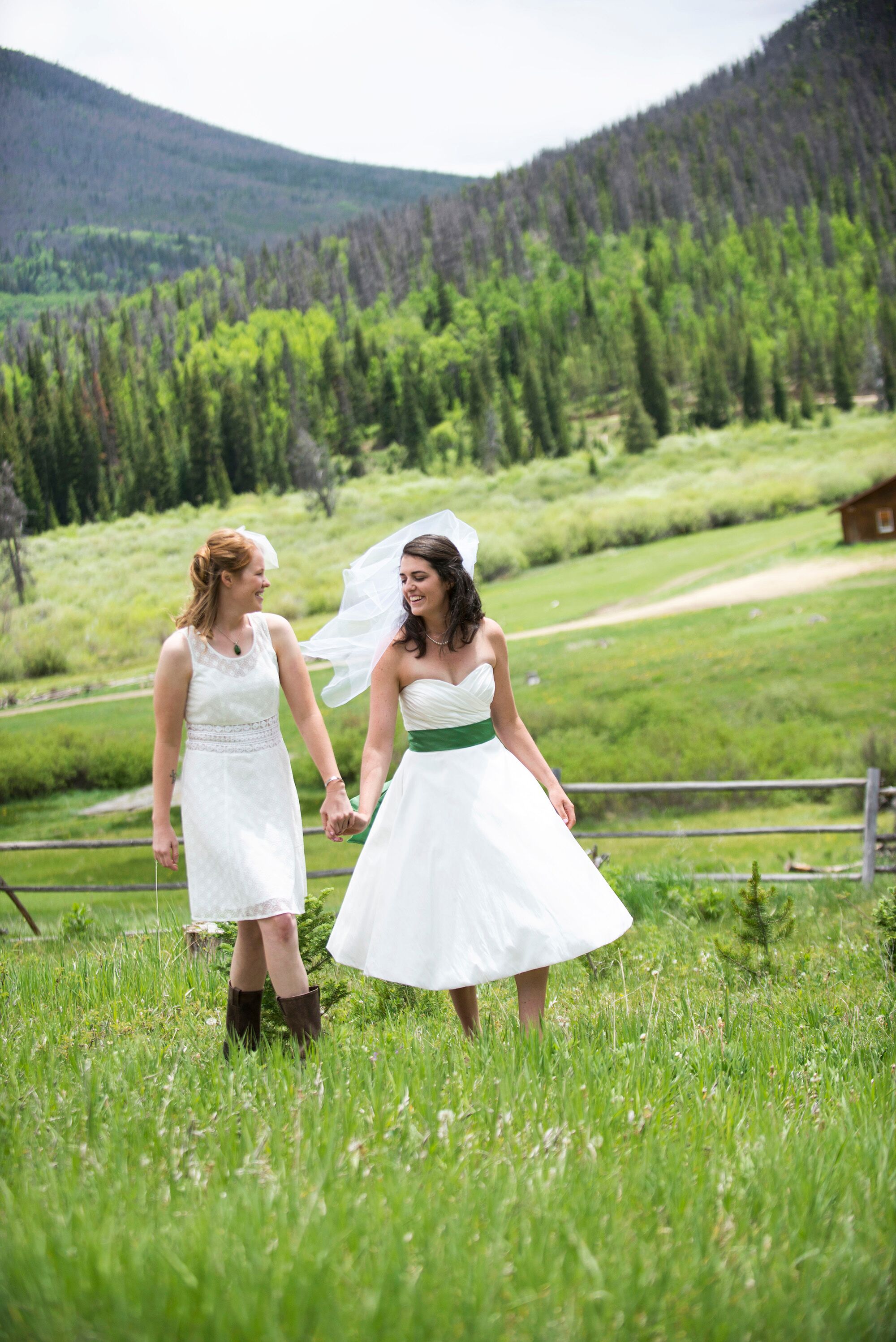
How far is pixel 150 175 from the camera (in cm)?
1276

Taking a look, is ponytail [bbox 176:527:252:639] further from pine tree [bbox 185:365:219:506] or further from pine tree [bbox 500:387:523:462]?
pine tree [bbox 500:387:523:462]

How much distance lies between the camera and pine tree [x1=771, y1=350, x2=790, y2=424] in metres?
12.1

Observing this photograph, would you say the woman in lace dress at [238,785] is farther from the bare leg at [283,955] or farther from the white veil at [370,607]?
the white veil at [370,607]

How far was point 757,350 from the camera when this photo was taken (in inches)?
497

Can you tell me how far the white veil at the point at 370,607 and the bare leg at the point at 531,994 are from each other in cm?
105

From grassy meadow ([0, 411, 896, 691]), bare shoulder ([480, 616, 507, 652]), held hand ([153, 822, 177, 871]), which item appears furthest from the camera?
grassy meadow ([0, 411, 896, 691])

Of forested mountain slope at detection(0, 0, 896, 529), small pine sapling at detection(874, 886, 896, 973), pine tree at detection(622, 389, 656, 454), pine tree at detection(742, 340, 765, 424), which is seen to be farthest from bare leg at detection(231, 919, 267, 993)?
pine tree at detection(742, 340, 765, 424)

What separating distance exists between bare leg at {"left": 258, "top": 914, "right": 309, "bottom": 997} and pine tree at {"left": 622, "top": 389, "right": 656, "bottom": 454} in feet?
33.2

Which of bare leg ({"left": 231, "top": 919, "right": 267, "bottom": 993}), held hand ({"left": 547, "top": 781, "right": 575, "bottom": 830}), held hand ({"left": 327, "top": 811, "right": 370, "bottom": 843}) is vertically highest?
held hand ({"left": 327, "top": 811, "right": 370, "bottom": 843})

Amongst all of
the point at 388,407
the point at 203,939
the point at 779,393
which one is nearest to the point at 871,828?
the point at 203,939

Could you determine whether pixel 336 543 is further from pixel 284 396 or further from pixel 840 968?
pixel 840 968

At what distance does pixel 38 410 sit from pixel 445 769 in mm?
9998

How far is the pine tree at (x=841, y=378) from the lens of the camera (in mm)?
11992

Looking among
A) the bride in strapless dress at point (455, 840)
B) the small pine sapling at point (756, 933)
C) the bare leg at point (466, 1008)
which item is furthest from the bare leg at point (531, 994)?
the small pine sapling at point (756, 933)
